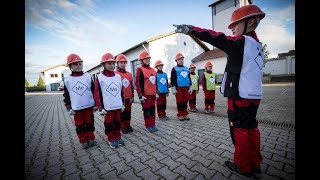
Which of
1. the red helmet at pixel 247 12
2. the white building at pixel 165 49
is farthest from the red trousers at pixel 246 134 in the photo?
the white building at pixel 165 49

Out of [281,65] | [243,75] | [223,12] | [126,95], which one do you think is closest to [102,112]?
[126,95]

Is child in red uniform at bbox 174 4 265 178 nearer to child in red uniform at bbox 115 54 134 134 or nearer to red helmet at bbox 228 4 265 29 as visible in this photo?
red helmet at bbox 228 4 265 29

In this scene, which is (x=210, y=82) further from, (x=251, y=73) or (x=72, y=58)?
(x=72, y=58)

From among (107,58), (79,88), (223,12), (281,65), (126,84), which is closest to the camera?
(79,88)

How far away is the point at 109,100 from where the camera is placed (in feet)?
11.7

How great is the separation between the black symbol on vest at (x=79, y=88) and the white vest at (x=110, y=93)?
0.39 metres

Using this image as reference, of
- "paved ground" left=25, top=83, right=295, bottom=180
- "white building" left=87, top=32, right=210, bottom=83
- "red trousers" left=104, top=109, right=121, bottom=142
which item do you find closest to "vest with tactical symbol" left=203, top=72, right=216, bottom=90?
"paved ground" left=25, top=83, right=295, bottom=180

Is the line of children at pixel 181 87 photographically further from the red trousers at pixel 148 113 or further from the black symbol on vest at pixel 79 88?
the black symbol on vest at pixel 79 88

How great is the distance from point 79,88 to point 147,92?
5.69 ft

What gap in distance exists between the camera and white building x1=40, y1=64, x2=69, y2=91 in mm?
55072

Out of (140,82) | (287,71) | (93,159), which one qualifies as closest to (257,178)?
(93,159)

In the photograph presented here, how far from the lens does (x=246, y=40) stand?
205 cm

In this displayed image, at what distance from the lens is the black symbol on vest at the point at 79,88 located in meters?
3.56

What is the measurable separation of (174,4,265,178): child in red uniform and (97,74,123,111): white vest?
217 centimetres
